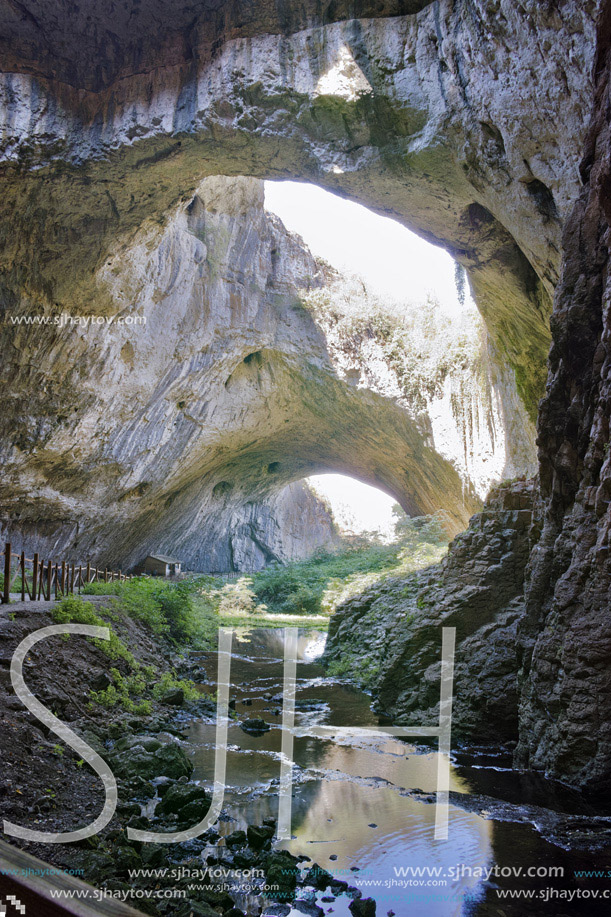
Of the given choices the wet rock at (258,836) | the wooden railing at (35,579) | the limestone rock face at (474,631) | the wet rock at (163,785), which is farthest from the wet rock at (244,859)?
the wooden railing at (35,579)

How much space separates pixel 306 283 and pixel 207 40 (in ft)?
33.7

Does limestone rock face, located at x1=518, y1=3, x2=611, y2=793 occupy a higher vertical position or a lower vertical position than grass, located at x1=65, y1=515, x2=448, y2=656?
higher

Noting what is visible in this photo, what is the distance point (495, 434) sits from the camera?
16.7m

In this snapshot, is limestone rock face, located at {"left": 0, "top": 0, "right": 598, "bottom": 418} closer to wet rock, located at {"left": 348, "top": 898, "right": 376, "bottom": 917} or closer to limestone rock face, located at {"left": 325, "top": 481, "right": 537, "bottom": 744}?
limestone rock face, located at {"left": 325, "top": 481, "right": 537, "bottom": 744}

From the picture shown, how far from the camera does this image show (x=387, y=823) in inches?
184

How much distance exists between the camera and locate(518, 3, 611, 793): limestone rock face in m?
5.08

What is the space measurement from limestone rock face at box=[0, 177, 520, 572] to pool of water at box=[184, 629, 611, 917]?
8.64 m

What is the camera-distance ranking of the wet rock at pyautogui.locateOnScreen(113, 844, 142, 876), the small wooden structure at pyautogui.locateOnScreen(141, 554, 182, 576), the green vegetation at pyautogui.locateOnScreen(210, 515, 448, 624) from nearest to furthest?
the wet rock at pyautogui.locateOnScreen(113, 844, 142, 876)
the green vegetation at pyautogui.locateOnScreen(210, 515, 448, 624)
the small wooden structure at pyautogui.locateOnScreen(141, 554, 182, 576)

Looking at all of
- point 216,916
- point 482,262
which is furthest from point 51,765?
point 482,262

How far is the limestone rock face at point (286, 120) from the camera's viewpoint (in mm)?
8977

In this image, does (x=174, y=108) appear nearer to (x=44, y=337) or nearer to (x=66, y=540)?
(x=44, y=337)

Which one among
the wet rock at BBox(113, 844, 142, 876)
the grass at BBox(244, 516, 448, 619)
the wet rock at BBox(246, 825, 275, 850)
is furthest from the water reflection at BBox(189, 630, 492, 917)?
the grass at BBox(244, 516, 448, 619)

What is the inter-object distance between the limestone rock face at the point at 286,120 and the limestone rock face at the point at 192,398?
2102 mm

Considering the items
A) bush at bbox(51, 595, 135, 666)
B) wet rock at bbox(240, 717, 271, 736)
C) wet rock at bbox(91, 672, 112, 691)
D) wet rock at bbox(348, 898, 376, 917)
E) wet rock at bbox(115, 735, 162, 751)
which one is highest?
bush at bbox(51, 595, 135, 666)
